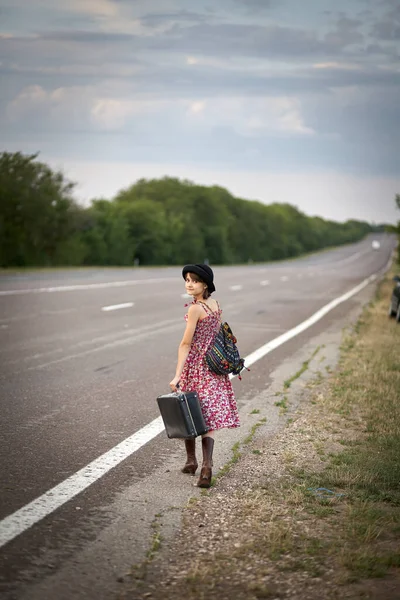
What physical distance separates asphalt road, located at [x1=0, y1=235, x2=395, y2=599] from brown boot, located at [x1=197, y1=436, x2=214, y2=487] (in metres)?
0.38

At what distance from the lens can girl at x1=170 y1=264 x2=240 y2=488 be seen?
5.78 metres

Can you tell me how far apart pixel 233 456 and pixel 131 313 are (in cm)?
1247

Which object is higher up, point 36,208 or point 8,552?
point 36,208

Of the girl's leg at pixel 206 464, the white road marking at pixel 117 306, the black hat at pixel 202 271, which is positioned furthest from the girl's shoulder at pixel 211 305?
Result: the white road marking at pixel 117 306

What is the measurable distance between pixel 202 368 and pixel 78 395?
10.4 feet

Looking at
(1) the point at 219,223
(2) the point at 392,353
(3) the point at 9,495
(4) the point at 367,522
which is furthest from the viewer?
(1) the point at 219,223

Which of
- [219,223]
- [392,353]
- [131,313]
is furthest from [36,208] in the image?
[219,223]

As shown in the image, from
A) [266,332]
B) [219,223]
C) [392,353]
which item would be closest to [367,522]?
[392,353]

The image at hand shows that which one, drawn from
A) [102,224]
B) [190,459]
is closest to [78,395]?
[190,459]

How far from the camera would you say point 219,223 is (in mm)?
120250

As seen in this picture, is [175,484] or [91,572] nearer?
[91,572]

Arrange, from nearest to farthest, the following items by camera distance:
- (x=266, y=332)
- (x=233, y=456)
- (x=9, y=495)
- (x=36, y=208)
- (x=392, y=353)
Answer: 1. (x=9, y=495)
2. (x=233, y=456)
3. (x=392, y=353)
4. (x=266, y=332)
5. (x=36, y=208)

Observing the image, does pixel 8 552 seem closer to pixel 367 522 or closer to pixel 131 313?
pixel 367 522

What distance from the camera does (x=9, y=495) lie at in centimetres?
522
